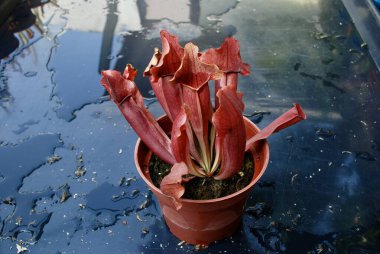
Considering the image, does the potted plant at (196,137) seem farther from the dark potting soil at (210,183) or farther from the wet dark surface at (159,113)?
the wet dark surface at (159,113)

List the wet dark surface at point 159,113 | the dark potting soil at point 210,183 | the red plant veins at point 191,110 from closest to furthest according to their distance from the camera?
1. the red plant veins at point 191,110
2. the dark potting soil at point 210,183
3. the wet dark surface at point 159,113

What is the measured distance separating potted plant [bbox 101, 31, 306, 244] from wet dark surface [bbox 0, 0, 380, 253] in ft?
0.40

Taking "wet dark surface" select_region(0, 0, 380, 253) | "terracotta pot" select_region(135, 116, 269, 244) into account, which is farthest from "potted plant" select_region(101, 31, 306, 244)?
"wet dark surface" select_region(0, 0, 380, 253)

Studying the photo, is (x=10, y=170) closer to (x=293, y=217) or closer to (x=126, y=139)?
(x=126, y=139)

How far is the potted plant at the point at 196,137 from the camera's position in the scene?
643mm

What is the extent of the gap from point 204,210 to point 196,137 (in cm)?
15

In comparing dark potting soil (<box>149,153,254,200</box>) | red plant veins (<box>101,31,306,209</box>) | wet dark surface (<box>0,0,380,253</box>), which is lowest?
wet dark surface (<box>0,0,380,253</box>)

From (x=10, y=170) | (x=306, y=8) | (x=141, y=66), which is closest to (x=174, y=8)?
(x=141, y=66)

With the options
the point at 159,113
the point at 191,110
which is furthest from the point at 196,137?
the point at 159,113

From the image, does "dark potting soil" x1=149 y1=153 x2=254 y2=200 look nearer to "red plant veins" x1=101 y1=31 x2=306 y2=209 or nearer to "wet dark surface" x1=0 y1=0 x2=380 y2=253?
"red plant veins" x1=101 y1=31 x2=306 y2=209

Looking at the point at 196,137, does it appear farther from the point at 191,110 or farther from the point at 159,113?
the point at 159,113

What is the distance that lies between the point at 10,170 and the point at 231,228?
0.65 meters

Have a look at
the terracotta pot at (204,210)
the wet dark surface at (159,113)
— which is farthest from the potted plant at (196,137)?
the wet dark surface at (159,113)

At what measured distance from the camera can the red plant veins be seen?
0.63 metres
